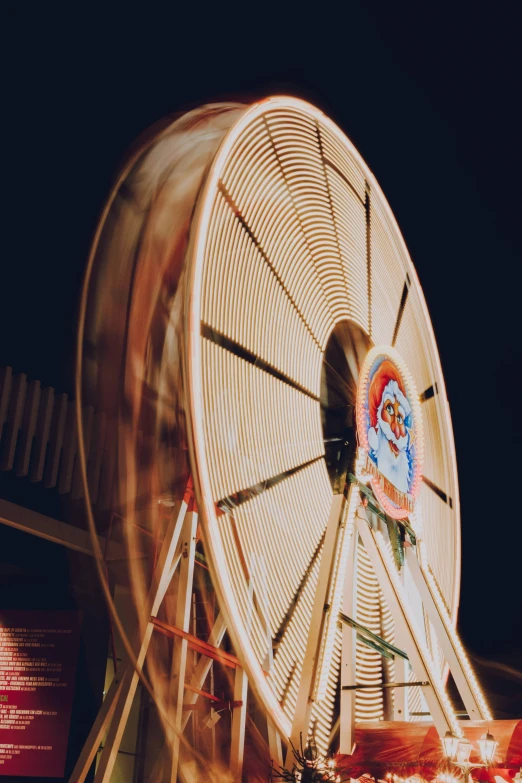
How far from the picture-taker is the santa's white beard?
5.96 metres

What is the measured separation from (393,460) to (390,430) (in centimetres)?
24

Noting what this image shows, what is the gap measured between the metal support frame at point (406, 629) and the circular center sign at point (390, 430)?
36 centimetres

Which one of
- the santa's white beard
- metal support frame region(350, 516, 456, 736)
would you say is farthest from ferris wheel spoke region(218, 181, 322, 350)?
metal support frame region(350, 516, 456, 736)

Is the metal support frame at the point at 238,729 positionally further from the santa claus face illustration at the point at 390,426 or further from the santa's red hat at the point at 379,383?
the santa's red hat at the point at 379,383

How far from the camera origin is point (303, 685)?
4512 millimetres

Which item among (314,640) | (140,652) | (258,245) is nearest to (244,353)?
(258,245)

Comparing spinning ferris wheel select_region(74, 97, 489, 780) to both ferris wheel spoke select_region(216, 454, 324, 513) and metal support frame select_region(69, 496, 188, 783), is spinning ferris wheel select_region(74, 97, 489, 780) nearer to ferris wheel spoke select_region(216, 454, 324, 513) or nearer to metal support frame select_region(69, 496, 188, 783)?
ferris wheel spoke select_region(216, 454, 324, 513)

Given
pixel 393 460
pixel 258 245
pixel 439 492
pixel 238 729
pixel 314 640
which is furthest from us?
pixel 439 492

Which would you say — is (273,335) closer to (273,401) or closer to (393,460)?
(273,401)

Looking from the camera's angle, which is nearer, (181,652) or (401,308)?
(181,652)

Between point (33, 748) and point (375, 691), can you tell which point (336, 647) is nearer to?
point (375, 691)

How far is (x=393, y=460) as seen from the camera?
20.3 feet

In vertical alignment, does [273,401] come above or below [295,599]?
above

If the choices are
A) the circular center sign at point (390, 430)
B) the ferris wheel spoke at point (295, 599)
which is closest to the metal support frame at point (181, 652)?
the ferris wheel spoke at point (295, 599)
